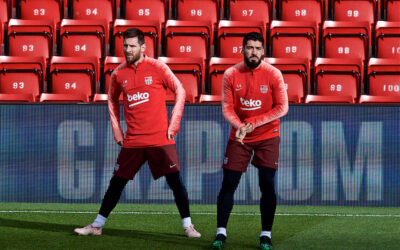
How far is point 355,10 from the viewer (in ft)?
33.8

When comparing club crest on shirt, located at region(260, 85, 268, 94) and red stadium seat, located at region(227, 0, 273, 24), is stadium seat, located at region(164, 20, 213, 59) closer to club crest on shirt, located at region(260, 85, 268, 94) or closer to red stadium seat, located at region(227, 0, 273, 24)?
red stadium seat, located at region(227, 0, 273, 24)

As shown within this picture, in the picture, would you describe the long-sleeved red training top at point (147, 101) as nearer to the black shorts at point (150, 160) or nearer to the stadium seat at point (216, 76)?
the black shorts at point (150, 160)

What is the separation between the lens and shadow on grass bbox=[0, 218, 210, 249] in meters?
5.23

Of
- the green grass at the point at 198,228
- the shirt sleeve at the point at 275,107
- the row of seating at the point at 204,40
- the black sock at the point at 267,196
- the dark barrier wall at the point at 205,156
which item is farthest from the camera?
the row of seating at the point at 204,40

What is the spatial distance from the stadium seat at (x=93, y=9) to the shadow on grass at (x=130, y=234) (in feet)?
14.6

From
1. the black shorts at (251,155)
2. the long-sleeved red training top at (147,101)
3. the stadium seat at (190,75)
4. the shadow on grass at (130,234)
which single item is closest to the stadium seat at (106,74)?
the stadium seat at (190,75)

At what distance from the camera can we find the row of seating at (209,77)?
8.80 meters

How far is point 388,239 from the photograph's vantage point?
18.0 ft

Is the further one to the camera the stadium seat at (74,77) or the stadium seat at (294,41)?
the stadium seat at (294,41)

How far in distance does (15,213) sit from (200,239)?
2.40 metres

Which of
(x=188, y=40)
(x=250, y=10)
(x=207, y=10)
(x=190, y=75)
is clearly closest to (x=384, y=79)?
(x=250, y=10)

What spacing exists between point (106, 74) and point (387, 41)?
381 centimetres

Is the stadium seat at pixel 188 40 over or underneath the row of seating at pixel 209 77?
over

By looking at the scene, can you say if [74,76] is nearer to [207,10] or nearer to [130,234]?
[207,10]
